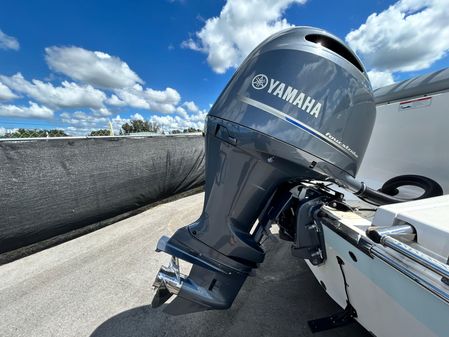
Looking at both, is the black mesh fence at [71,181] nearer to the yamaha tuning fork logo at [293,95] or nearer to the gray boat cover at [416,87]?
the yamaha tuning fork logo at [293,95]

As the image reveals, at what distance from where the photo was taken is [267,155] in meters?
0.98

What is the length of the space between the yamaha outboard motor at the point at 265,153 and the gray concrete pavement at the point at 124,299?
599mm

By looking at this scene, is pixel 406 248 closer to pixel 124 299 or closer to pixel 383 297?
pixel 383 297

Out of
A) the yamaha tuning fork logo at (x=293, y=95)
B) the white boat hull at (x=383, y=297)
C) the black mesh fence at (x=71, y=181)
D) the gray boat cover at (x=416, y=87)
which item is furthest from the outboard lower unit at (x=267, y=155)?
the black mesh fence at (x=71, y=181)

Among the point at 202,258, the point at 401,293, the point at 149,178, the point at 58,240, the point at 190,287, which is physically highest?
the point at 401,293

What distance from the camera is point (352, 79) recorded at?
1.09 m

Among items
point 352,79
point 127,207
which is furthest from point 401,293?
point 127,207

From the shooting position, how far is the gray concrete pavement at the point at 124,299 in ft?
4.90

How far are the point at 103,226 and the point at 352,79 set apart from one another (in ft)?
10.6

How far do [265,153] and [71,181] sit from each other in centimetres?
266

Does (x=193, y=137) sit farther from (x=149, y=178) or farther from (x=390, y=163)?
(x=390, y=163)

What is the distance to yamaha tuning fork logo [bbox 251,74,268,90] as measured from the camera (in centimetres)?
103

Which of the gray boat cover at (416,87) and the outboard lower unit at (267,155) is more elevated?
the gray boat cover at (416,87)

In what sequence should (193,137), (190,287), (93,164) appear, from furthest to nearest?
1. (193,137)
2. (93,164)
3. (190,287)
